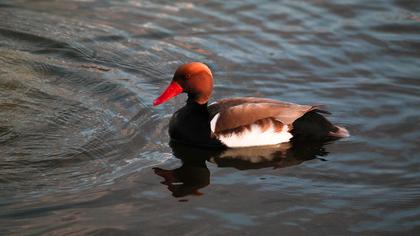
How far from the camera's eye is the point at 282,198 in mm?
6824

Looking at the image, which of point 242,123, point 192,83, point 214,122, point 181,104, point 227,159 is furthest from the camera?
point 181,104

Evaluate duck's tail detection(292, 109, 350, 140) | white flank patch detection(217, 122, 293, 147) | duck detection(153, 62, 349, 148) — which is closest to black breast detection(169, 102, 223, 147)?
duck detection(153, 62, 349, 148)

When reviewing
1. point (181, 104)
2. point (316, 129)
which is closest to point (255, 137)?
point (316, 129)

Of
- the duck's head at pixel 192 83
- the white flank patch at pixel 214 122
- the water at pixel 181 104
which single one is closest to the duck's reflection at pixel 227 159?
the water at pixel 181 104

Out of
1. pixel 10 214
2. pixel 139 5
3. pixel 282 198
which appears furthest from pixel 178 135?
pixel 139 5

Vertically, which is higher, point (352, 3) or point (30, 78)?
point (352, 3)

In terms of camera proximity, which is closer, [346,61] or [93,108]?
[93,108]

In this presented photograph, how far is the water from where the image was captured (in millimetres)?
6516

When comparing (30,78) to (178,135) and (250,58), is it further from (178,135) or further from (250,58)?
(250,58)

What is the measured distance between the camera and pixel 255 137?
7996mm

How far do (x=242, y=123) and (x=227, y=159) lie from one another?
44 cm

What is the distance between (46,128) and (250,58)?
3.35 m

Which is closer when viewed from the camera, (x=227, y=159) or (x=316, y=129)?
(x=227, y=159)

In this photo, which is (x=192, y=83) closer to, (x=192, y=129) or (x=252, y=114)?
(x=192, y=129)
